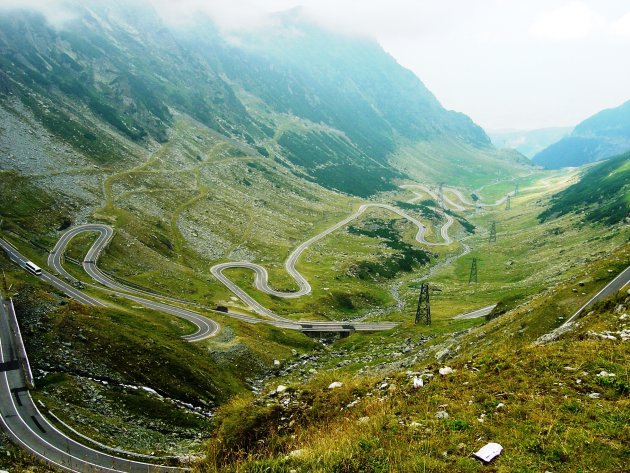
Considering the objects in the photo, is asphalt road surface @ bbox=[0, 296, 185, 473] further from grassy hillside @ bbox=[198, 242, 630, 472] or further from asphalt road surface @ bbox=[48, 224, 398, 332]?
asphalt road surface @ bbox=[48, 224, 398, 332]

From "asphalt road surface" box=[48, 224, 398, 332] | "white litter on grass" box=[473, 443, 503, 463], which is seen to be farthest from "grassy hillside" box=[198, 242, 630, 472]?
"asphalt road surface" box=[48, 224, 398, 332]

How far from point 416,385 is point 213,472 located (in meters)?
10.0

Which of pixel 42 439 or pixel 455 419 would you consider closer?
pixel 455 419

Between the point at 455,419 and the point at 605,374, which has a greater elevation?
the point at 605,374

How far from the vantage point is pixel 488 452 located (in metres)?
13.6

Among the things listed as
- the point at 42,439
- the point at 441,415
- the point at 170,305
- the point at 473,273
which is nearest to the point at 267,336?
the point at 170,305

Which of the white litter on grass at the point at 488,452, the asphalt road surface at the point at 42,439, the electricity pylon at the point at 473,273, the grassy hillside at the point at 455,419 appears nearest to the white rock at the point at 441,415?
the grassy hillside at the point at 455,419

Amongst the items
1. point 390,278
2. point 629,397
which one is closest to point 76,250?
point 390,278

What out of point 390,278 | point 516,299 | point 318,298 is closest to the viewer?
point 516,299

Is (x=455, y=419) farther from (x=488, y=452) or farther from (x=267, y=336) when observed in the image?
(x=267, y=336)

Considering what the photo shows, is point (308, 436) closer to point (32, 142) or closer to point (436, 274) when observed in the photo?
point (436, 274)

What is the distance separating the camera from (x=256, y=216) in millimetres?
197500

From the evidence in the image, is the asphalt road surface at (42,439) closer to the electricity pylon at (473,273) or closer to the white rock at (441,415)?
the white rock at (441,415)

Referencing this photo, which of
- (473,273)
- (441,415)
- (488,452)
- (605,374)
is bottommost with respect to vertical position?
(473,273)
